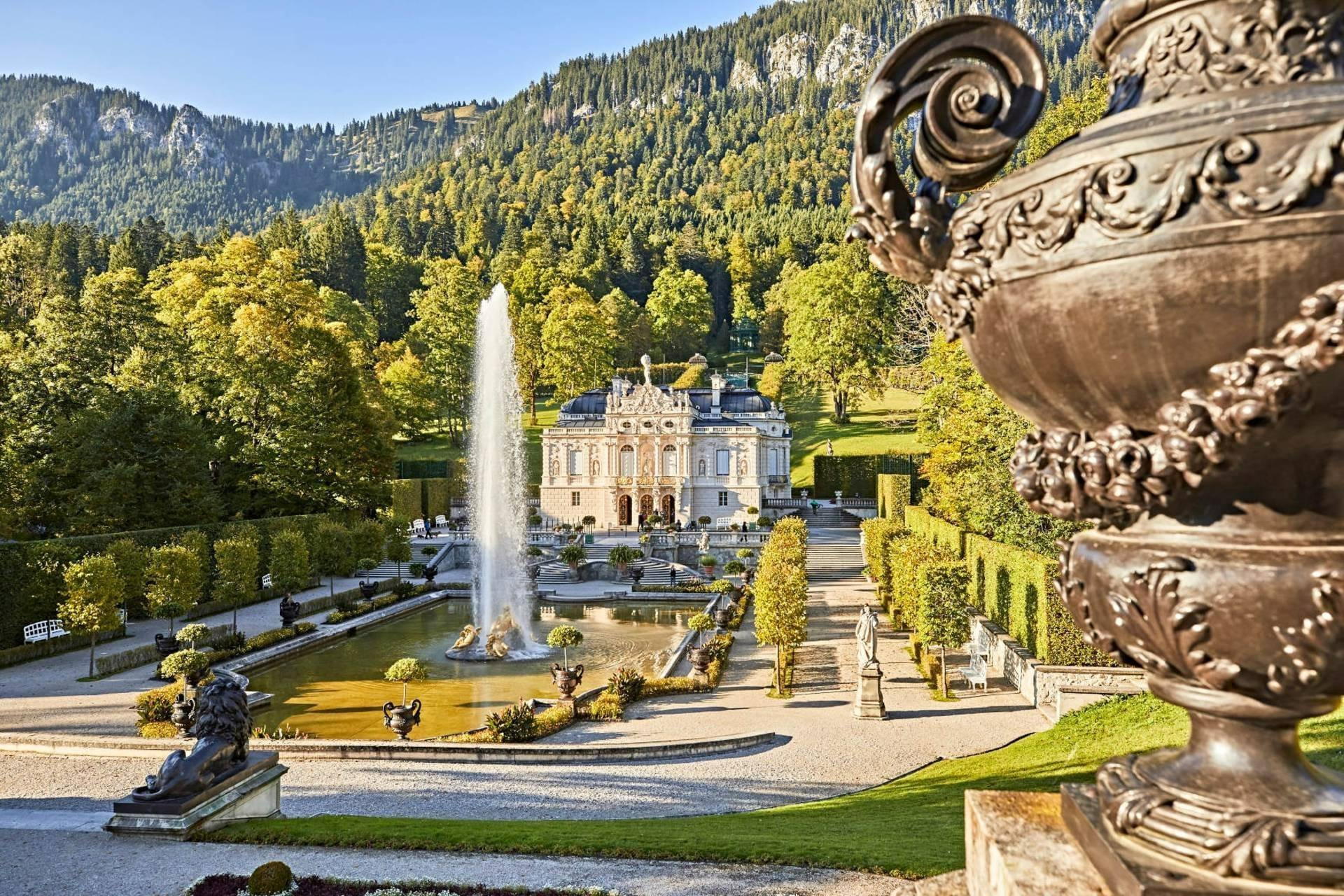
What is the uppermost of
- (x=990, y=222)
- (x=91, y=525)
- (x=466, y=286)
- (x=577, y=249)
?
(x=577, y=249)

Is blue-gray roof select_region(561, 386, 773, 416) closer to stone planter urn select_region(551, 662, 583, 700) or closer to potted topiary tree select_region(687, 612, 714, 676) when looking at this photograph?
potted topiary tree select_region(687, 612, 714, 676)

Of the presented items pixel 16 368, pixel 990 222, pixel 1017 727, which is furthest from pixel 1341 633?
pixel 16 368

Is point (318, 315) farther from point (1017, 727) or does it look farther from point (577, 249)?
point (577, 249)

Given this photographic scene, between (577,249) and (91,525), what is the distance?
77264 millimetres

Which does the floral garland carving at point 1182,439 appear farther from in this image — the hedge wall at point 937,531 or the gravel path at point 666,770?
the hedge wall at point 937,531

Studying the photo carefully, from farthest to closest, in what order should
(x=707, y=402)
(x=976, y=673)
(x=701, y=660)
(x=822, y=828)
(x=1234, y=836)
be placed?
(x=707, y=402) < (x=701, y=660) < (x=976, y=673) < (x=822, y=828) < (x=1234, y=836)

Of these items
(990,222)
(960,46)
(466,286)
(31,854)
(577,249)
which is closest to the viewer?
(990,222)

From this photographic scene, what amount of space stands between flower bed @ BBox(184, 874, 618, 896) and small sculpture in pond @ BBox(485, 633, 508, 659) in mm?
15860

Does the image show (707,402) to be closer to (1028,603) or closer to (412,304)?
(1028,603)

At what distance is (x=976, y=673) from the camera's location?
19.8 m

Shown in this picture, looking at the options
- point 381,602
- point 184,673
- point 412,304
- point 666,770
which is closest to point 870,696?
point 666,770

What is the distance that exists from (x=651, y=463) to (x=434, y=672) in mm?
32448

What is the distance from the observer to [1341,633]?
232 cm

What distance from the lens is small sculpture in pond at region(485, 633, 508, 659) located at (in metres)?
23.8
